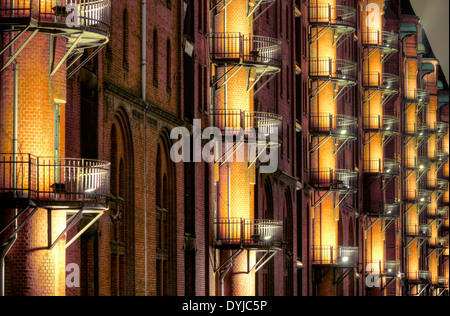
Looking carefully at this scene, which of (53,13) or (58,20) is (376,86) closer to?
(58,20)

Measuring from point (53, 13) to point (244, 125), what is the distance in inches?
760

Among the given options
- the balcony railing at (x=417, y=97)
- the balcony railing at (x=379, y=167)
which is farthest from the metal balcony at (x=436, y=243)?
the balcony railing at (x=379, y=167)

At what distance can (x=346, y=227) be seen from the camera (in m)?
72.0

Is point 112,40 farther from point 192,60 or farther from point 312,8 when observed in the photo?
point 312,8

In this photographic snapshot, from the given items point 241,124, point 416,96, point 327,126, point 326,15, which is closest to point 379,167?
point 327,126

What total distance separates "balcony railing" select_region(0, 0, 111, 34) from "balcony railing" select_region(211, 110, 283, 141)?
16769 millimetres

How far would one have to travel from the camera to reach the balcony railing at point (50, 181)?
87.6 ft

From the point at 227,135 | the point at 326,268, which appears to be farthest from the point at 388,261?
the point at 227,135

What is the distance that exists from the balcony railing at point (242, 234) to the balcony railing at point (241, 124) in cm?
326

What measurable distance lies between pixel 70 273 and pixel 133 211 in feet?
17.9

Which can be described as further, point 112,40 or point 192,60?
point 192,60

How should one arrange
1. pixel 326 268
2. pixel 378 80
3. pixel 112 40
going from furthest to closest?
pixel 378 80 → pixel 326 268 → pixel 112 40

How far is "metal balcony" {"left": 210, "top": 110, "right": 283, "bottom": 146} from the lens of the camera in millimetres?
45906

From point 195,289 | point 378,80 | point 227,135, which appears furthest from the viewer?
point 378,80
